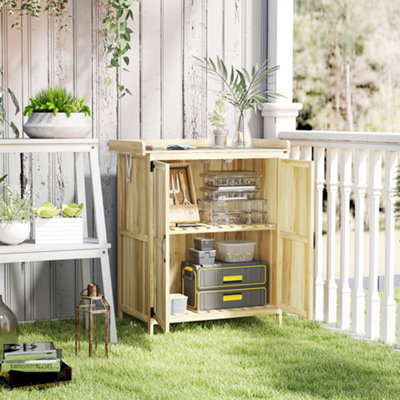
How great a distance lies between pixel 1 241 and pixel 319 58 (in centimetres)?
488

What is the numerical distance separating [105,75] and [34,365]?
1.61m

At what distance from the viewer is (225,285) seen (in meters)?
3.87

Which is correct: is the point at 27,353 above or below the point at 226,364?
above

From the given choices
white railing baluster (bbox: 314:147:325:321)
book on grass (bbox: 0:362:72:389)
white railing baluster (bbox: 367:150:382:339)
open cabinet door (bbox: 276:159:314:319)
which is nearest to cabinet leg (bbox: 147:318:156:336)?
open cabinet door (bbox: 276:159:314:319)

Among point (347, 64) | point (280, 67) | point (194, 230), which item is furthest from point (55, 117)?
point (347, 64)

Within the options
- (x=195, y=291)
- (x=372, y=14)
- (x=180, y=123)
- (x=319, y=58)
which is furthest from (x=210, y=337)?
(x=372, y=14)


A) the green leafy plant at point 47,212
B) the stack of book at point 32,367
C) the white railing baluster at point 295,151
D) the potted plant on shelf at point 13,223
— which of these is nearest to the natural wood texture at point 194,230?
the white railing baluster at point 295,151

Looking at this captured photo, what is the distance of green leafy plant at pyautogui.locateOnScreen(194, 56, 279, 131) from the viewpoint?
13.3 ft

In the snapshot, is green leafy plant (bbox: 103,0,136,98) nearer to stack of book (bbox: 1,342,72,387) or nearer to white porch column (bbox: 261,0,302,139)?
white porch column (bbox: 261,0,302,139)

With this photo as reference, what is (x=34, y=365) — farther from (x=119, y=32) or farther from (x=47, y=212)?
(x=119, y=32)

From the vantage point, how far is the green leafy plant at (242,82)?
160 inches

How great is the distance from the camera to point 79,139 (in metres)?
3.53

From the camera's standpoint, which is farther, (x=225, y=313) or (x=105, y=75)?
(x=105, y=75)

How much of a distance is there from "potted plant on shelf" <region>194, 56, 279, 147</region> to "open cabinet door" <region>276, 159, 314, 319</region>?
281mm
